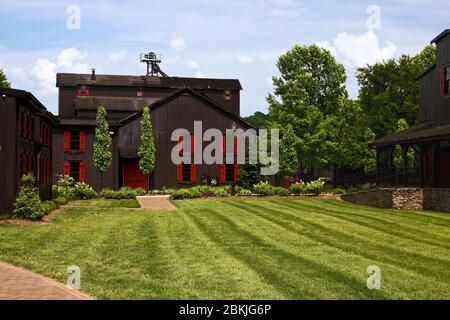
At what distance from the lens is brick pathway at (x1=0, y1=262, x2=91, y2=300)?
9.30 meters

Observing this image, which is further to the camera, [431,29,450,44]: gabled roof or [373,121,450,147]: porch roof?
[431,29,450,44]: gabled roof

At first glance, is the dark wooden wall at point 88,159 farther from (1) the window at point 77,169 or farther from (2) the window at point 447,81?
(2) the window at point 447,81

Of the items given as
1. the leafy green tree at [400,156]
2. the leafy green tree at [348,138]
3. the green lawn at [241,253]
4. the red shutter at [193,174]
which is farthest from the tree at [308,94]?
the green lawn at [241,253]

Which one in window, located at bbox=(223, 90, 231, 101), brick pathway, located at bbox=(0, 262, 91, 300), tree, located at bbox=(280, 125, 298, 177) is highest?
window, located at bbox=(223, 90, 231, 101)

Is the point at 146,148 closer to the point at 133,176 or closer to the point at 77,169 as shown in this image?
the point at 133,176

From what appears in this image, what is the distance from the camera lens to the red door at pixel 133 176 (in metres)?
43.1

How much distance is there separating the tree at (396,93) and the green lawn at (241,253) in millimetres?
26486

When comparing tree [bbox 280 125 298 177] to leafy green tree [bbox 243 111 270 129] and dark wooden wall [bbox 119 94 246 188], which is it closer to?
dark wooden wall [bbox 119 94 246 188]

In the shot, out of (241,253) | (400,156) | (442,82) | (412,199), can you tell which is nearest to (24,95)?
(241,253)

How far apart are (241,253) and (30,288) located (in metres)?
5.45

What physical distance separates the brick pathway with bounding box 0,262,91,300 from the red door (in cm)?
3137

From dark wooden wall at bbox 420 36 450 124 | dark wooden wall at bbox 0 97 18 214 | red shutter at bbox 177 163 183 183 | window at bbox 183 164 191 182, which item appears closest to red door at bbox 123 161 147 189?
red shutter at bbox 177 163 183 183

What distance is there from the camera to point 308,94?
51.8 m
